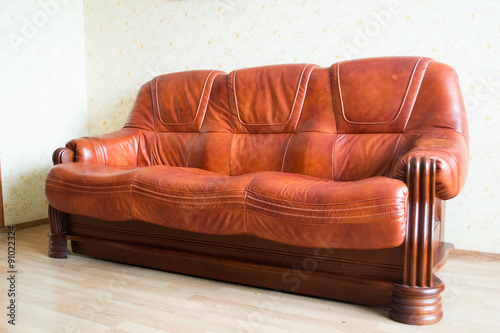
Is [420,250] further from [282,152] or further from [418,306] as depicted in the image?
[282,152]

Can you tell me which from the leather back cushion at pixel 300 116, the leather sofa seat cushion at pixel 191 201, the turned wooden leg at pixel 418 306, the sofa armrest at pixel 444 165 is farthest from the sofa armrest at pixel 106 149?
the turned wooden leg at pixel 418 306

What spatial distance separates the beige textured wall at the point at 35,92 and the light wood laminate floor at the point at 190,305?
1.17 metres

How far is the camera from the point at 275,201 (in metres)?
1.64

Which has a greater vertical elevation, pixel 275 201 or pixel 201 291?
pixel 275 201

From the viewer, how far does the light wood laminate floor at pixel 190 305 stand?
1479mm

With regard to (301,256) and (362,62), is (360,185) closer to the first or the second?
(301,256)

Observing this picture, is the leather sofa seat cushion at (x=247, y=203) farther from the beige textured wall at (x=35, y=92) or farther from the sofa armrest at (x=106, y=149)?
the beige textured wall at (x=35, y=92)

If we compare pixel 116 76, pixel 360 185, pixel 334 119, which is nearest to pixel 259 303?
pixel 360 185

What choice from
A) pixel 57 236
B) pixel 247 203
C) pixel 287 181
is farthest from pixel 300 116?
pixel 57 236

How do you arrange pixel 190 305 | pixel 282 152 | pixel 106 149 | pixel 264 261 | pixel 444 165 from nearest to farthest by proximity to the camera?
1. pixel 444 165
2. pixel 190 305
3. pixel 264 261
4. pixel 282 152
5. pixel 106 149

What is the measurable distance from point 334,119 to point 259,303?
1070 mm

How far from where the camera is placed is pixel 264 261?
182cm

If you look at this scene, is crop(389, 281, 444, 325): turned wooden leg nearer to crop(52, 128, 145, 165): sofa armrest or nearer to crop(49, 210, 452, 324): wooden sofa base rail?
crop(49, 210, 452, 324): wooden sofa base rail

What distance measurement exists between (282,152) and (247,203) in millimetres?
693
